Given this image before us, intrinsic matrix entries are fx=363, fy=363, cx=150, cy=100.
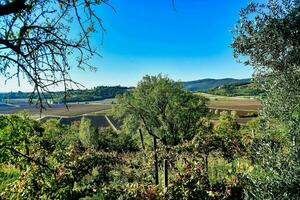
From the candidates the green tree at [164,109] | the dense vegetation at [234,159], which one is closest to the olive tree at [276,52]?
the dense vegetation at [234,159]

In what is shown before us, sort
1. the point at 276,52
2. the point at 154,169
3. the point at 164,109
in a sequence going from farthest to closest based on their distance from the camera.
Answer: the point at 164,109 < the point at 154,169 < the point at 276,52

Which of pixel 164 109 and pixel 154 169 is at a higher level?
pixel 164 109

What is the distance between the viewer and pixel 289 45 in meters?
9.57

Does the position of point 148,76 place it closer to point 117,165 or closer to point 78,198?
point 117,165

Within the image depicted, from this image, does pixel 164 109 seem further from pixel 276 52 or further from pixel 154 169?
pixel 276 52

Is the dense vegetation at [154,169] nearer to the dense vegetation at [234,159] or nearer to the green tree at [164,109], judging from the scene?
the dense vegetation at [234,159]

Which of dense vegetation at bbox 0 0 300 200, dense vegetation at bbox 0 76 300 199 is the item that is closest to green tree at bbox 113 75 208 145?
dense vegetation at bbox 0 76 300 199

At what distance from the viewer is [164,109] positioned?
1539 inches

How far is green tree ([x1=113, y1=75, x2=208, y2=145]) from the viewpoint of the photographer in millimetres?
38000

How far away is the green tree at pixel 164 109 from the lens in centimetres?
3800

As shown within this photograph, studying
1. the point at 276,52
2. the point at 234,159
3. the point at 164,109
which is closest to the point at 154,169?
the point at 234,159

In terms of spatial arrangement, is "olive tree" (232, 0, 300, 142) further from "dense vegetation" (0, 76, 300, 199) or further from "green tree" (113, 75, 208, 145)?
"green tree" (113, 75, 208, 145)

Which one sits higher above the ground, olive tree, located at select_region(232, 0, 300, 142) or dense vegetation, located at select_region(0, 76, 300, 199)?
olive tree, located at select_region(232, 0, 300, 142)

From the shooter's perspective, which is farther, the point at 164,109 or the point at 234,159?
the point at 164,109
